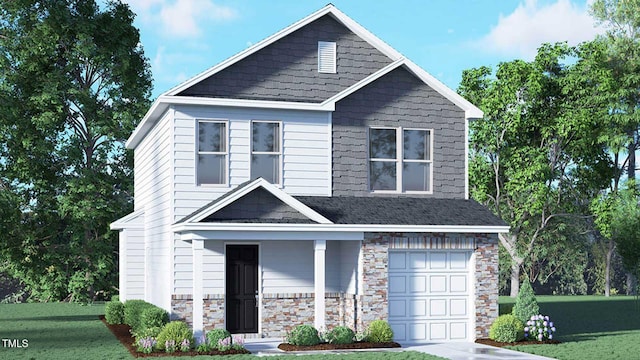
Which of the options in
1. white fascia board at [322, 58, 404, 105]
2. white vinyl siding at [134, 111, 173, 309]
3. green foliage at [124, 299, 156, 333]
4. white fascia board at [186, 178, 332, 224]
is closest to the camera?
white fascia board at [186, 178, 332, 224]

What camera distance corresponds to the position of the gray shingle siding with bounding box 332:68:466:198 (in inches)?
927

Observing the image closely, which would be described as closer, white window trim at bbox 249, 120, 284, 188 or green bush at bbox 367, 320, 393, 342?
green bush at bbox 367, 320, 393, 342

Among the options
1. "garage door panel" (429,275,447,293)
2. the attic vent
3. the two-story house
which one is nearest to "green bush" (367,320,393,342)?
the two-story house

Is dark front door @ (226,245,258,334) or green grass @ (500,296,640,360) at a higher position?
dark front door @ (226,245,258,334)

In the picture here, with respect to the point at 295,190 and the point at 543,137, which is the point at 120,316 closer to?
the point at 295,190

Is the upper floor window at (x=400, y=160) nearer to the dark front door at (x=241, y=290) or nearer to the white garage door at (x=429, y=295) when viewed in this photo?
A: the white garage door at (x=429, y=295)

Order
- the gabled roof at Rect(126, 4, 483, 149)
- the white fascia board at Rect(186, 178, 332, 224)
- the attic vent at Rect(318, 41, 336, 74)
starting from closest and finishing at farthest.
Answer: the white fascia board at Rect(186, 178, 332, 224), the gabled roof at Rect(126, 4, 483, 149), the attic vent at Rect(318, 41, 336, 74)

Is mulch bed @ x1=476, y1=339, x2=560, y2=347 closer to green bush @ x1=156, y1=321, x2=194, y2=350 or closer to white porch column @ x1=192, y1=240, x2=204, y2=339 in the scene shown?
white porch column @ x1=192, y1=240, x2=204, y2=339

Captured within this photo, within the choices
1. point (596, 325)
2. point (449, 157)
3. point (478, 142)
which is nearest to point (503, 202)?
point (478, 142)

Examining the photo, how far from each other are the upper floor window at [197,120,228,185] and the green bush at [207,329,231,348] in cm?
440

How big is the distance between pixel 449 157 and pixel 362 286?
5.28m

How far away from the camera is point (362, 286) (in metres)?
21.5

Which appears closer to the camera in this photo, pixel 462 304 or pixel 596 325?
pixel 462 304

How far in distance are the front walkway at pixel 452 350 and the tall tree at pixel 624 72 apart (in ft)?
85.1
